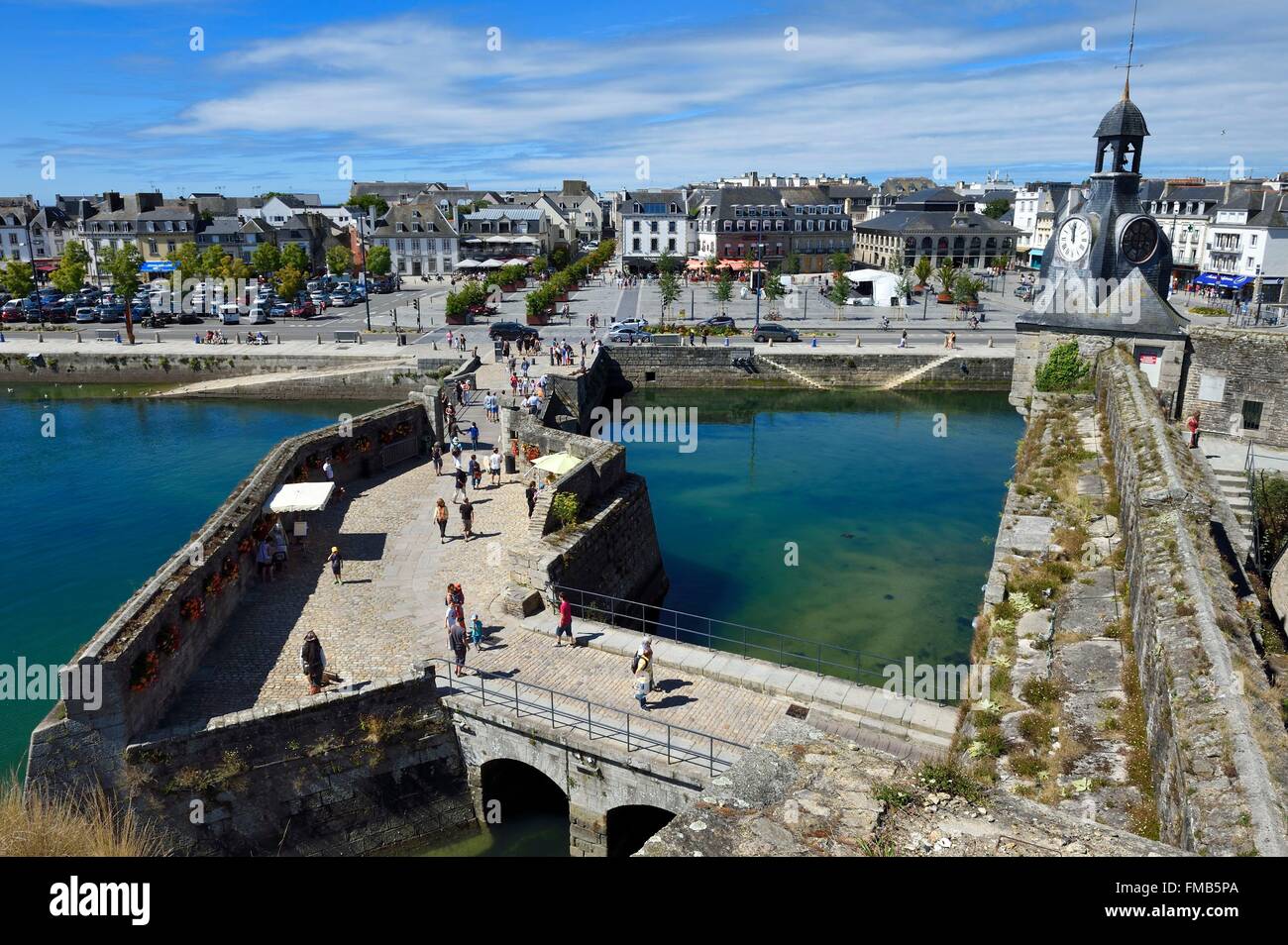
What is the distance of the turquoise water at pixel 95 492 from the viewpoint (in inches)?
816

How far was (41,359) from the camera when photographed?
50594 mm

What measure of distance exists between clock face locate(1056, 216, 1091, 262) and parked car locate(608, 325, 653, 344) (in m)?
25.7

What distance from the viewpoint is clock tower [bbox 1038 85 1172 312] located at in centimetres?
2908

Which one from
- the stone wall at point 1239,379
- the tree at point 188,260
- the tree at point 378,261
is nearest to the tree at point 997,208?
the tree at point 378,261

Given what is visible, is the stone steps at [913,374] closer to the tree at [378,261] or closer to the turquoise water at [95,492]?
the turquoise water at [95,492]

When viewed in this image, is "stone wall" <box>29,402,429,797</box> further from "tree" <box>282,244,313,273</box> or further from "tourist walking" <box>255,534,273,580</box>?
"tree" <box>282,244,313,273</box>

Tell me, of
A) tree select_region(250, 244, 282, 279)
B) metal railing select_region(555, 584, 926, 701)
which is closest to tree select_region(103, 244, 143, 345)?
tree select_region(250, 244, 282, 279)

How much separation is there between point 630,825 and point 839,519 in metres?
16.5

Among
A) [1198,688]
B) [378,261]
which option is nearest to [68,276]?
[378,261]

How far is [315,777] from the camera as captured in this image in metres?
13.2

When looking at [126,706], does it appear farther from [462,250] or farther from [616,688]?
[462,250]

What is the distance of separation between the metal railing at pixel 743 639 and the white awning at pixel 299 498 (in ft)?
18.7
